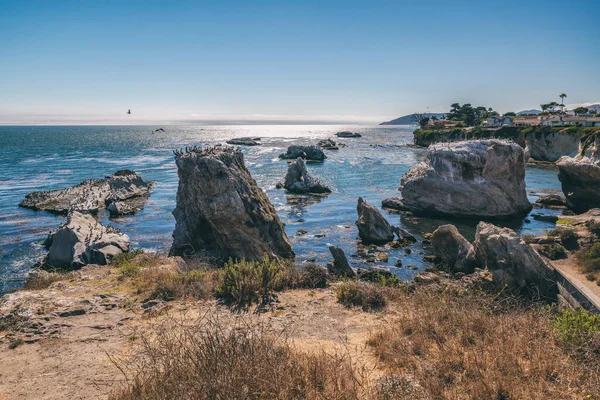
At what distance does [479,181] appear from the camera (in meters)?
34.3

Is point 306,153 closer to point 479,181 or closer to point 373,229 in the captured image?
point 479,181

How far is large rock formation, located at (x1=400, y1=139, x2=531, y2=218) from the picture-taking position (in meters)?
34.2

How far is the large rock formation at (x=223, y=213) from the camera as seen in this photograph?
19.7 m

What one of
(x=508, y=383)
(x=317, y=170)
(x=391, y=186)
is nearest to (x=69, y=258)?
(x=508, y=383)

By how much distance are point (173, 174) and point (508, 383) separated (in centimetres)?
6592

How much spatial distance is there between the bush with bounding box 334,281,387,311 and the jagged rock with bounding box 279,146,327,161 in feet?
244

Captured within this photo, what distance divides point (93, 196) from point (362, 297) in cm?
4134

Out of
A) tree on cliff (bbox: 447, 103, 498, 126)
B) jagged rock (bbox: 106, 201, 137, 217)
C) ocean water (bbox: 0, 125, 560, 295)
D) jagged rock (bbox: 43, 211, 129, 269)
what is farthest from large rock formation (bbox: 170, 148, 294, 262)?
tree on cliff (bbox: 447, 103, 498, 126)

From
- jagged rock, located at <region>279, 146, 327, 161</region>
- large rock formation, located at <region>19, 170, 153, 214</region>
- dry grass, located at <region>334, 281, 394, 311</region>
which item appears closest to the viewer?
dry grass, located at <region>334, 281, 394, 311</region>

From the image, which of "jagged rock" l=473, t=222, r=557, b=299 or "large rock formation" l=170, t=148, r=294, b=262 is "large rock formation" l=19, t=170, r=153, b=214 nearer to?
"large rock formation" l=170, t=148, r=294, b=262

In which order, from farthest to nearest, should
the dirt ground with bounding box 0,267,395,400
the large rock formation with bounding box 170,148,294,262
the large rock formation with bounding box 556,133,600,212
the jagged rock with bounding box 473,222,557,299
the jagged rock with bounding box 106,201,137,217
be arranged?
the jagged rock with bounding box 106,201,137,217 → the large rock formation with bounding box 556,133,600,212 → the large rock formation with bounding box 170,148,294,262 → the jagged rock with bounding box 473,222,557,299 → the dirt ground with bounding box 0,267,395,400

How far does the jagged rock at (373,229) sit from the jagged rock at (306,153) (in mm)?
57039

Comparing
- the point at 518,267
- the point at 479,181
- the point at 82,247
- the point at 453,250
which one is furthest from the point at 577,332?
the point at 479,181

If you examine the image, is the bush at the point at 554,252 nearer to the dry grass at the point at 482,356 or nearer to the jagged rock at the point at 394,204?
the jagged rock at the point at 394,204
